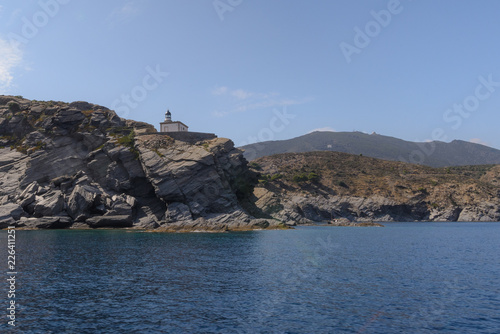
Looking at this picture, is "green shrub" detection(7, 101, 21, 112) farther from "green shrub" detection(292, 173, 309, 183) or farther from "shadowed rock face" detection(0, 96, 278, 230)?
"green shrub" detection(292, 173, 309, 183)

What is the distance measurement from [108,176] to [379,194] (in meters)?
108

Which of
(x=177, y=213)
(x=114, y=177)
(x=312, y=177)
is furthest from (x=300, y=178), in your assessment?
(x=114, y=177)

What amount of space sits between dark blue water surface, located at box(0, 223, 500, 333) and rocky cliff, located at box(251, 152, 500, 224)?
8244cm

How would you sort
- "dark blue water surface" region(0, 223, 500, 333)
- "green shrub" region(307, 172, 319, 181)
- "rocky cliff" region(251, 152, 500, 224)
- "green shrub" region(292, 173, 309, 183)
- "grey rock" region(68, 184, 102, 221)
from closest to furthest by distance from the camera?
"dark blue water surface" region(0, 223, 500, 333), "grey rock" region(68, 184, 102, 221), "rocky cliff" region(251, 152, 500, 224), "green shrub" region(292, 173, 309, 183), "green shrub" region(307, 172, 319, 181)

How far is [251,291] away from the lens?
2762 centimetres

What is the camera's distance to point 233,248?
52156 mm

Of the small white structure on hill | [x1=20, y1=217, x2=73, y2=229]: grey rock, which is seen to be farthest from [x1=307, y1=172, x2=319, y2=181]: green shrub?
[x1=20, y1=217, x2=73, y2=229]: grey rock

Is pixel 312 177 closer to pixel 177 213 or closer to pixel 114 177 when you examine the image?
pixel 177 213

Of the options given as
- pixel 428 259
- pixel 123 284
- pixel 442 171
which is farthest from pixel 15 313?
pixel 442 171

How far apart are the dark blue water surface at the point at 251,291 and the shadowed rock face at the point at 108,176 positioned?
37165 mm

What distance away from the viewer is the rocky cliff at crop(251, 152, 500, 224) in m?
143

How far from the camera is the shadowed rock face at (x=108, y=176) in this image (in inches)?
3290

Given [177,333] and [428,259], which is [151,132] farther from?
[177,333]

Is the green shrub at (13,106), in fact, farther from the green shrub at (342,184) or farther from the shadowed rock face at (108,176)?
the green shrub at (342,184)
